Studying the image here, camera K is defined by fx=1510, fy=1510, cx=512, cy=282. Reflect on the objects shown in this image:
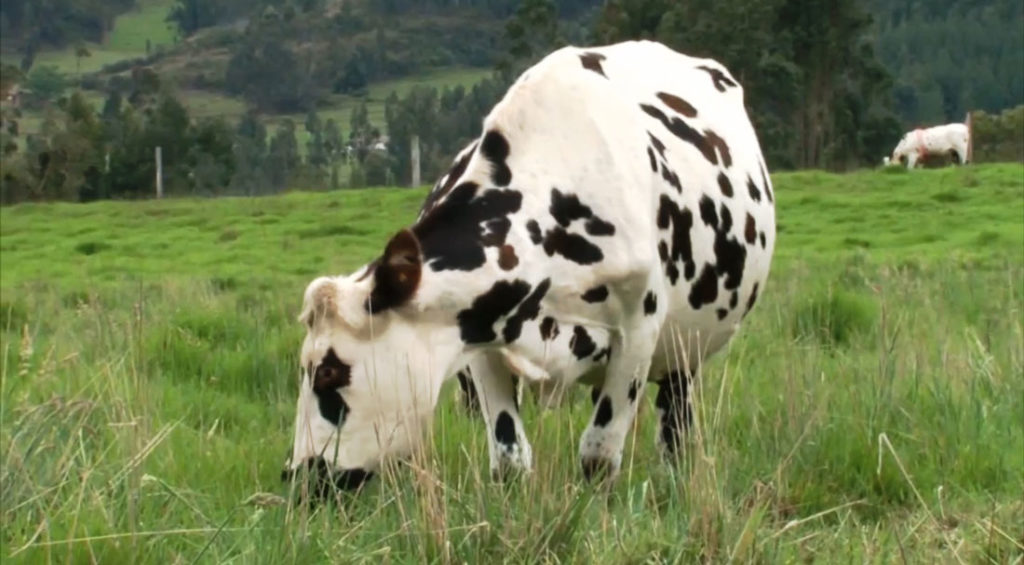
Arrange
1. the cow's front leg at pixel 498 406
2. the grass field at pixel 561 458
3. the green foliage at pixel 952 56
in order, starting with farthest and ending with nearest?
the green foliage at pixel 952 56
the cow's front leg at pixel 498 406
the grass field at pixel 561 458

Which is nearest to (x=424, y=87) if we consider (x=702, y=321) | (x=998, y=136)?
(x=998, y=136)

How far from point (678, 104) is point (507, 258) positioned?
170 centimetres

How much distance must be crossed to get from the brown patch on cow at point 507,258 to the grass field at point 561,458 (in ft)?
1.90

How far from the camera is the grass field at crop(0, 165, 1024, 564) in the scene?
395 cm

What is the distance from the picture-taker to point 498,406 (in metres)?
5.40

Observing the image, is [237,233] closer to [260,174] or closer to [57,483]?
[57,483]

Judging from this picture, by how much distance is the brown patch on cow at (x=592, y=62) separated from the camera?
19.0 feet

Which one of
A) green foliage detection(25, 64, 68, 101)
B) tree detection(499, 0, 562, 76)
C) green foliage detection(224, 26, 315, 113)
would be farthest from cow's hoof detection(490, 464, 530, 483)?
green foliage detection(25, 64, 68, 101)

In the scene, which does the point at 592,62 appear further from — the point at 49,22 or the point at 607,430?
the point at 49,22

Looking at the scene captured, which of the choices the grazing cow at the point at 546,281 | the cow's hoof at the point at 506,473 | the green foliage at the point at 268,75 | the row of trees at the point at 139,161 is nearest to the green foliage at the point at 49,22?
the green foliage at the point at 268,75

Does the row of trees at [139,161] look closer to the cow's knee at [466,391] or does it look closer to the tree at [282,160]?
the tree at [282,160]

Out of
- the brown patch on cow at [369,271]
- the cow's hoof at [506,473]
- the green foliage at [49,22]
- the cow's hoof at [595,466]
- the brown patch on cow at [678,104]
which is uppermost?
the green foliage at [49,22]

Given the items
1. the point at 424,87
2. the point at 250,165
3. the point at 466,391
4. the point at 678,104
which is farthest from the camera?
the point at 424,87

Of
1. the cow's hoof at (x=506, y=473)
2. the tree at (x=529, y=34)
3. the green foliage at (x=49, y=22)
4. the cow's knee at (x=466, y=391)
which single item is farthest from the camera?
the green foliage at (x=49, y=22)
